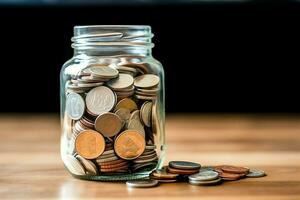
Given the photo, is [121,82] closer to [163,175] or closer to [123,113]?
[123,113]

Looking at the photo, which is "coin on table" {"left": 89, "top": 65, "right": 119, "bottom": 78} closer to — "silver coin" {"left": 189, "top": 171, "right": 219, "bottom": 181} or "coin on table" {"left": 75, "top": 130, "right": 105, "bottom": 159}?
"coin on table" {"left": 75, "top": 130, "right": 105, "bottom": 159}

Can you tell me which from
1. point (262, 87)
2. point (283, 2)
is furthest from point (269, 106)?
point (283, 2)

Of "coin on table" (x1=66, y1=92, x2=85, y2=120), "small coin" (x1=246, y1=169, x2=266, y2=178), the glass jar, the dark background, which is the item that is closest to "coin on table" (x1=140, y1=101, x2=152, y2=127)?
the glass jar

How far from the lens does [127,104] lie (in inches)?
38.3

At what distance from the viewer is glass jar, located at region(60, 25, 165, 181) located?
96cm

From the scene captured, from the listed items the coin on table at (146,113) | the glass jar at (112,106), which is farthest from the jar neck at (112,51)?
the coin on table at (146,113)

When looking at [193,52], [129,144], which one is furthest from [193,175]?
[193,52]

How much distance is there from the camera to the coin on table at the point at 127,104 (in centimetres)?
97

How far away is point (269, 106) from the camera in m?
2.57

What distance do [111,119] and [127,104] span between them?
4cm

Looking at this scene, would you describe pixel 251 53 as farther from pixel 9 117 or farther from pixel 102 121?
pixel 102 121

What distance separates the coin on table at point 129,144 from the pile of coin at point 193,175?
47mm

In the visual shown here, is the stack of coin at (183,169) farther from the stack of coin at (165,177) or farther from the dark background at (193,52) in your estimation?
the dark background at (193,52)

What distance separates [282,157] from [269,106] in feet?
4.30
